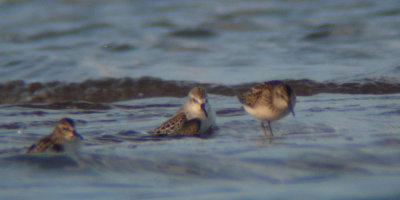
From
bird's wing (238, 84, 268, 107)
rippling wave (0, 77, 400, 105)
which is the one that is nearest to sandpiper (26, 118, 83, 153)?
bird's wing (238, 84, 268, 107)

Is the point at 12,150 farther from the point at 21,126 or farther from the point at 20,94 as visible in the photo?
the point at 20,94

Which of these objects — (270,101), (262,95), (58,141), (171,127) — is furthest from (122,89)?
(58,141)

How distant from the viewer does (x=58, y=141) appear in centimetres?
640

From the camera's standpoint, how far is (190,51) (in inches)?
583

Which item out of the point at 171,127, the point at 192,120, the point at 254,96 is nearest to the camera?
the point at 171,127

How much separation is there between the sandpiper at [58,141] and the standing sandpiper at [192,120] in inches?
51.2

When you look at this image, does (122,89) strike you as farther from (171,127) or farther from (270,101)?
(270,101)

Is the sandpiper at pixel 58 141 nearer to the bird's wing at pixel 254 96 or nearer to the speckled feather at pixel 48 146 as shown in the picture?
the speckled feather at pixel 48 146

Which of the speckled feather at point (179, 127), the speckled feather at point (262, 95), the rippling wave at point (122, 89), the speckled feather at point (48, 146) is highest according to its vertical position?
the rippling wave at point (122, 89)

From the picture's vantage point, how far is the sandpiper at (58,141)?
20.6 feet

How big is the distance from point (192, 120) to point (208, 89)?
3.45 meters

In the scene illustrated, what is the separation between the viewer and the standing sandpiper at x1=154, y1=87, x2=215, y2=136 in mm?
7578

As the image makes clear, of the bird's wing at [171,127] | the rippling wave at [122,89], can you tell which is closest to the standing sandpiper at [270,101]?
the bird's wing at [171,127]

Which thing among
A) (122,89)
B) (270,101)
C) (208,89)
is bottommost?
(270,101)
